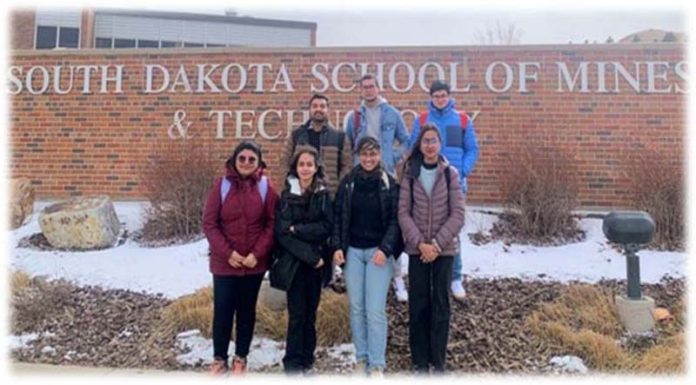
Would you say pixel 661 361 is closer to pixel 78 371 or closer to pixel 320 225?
pixel 320 225

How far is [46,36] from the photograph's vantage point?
18422mm

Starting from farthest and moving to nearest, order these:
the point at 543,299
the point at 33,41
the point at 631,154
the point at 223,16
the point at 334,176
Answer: the point at 223,16
the point at 33,41
the point at 631,154
the point at 543,299
the point at 334,176

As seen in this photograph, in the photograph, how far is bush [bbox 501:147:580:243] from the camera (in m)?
6.48

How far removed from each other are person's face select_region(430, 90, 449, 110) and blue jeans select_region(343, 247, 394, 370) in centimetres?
158

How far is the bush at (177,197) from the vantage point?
271 inches

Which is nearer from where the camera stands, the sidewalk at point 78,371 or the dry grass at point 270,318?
the sidewalk at point 78,371

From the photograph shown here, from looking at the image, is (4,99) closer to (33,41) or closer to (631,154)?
(631,154)

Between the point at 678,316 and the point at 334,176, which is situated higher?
the point at 334,176

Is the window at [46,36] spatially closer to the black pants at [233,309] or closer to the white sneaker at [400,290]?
the white sneaker at [400,290]

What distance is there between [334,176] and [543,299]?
225 centimetres

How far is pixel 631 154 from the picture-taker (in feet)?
24.2

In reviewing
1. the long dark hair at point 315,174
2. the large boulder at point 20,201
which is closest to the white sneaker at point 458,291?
the long dark hair at point 315,174

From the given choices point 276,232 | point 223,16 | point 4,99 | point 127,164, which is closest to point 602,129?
point 276,232

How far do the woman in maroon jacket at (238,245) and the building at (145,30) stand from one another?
15476mm
